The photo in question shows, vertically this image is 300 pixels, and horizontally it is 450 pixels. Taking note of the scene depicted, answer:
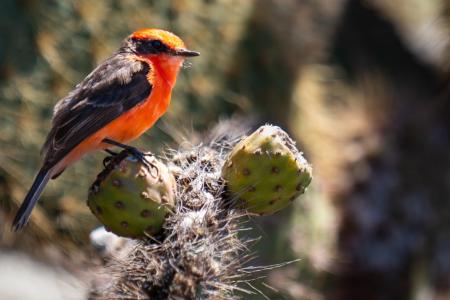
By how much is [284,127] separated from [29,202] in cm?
300

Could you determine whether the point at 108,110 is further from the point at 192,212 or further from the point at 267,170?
the point at 267,170

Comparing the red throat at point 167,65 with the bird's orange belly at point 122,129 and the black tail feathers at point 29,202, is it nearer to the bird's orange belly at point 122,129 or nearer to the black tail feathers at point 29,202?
the bird's orange belly at point 122,129

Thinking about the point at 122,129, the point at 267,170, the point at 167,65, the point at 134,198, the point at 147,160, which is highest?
the point at 167,65

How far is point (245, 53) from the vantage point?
6.05m

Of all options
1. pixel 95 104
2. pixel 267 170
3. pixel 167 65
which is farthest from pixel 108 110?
pixel 267 170

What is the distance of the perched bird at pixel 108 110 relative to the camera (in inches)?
143

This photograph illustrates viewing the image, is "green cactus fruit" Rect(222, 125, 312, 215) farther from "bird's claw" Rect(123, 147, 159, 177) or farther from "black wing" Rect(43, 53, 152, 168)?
"black wing" Rect(43, 53, 152, 168)

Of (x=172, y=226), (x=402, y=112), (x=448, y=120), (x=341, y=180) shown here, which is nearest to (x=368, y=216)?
(x=341, y=180)

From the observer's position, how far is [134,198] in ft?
9.71

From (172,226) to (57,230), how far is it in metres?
2.46

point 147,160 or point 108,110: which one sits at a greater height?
point 108,110

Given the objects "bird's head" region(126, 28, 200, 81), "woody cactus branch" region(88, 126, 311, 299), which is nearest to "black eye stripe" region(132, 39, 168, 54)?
"bird's head" region(126, 28, 200, 81)

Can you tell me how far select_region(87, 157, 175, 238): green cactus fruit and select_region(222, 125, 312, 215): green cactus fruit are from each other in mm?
235

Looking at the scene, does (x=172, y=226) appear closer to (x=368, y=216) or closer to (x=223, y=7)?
(x=223, y=7)
